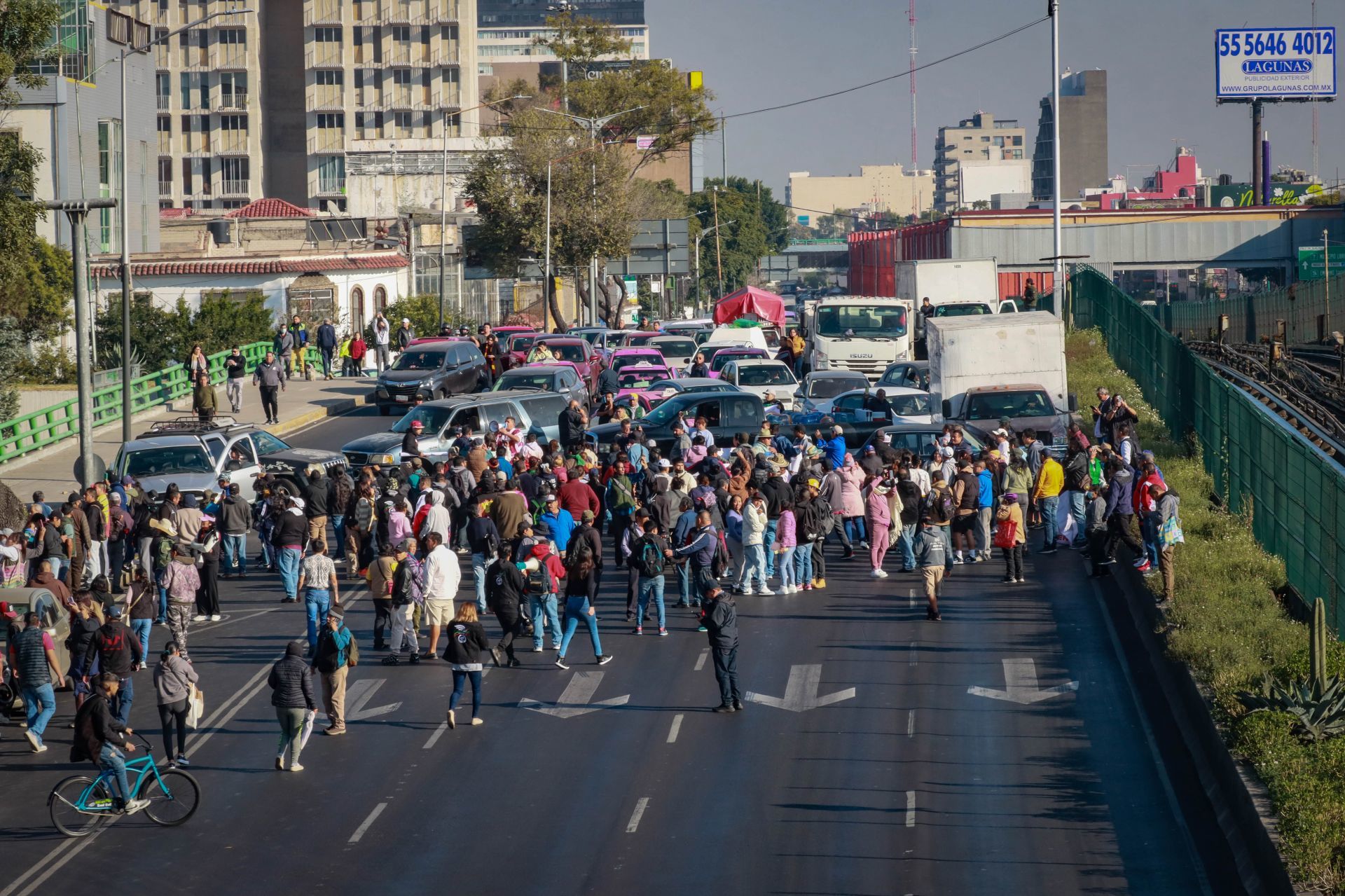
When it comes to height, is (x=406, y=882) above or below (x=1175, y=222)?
below

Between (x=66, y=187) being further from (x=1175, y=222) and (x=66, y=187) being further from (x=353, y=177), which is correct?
(x=1175, y=222)

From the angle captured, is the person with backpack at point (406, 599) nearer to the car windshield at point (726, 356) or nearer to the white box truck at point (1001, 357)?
the white box truck at point (1001, 357)

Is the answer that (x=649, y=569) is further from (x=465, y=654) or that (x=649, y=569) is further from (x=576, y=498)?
(x=465, y=654)

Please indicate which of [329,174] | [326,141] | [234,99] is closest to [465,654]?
[329,174]

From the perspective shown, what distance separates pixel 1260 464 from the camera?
76.1 feet

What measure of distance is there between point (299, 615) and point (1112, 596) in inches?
440

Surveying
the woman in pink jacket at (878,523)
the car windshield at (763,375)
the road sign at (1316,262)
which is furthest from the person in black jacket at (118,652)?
the road sign at (1316,262)

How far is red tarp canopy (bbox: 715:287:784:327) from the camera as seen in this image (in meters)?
64.2

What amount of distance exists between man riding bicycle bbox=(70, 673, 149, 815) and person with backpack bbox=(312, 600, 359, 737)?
2.49 m

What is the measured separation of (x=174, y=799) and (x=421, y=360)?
2957 cm

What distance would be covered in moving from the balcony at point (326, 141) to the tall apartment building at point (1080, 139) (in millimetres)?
93699

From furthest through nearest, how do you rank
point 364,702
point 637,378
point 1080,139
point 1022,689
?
point 1080,139
point 637,378
point 364,702
point 1022,689

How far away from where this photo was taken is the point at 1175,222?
79688 mm

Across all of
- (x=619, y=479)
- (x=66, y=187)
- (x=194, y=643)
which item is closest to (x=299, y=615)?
(x=194, y=643)
